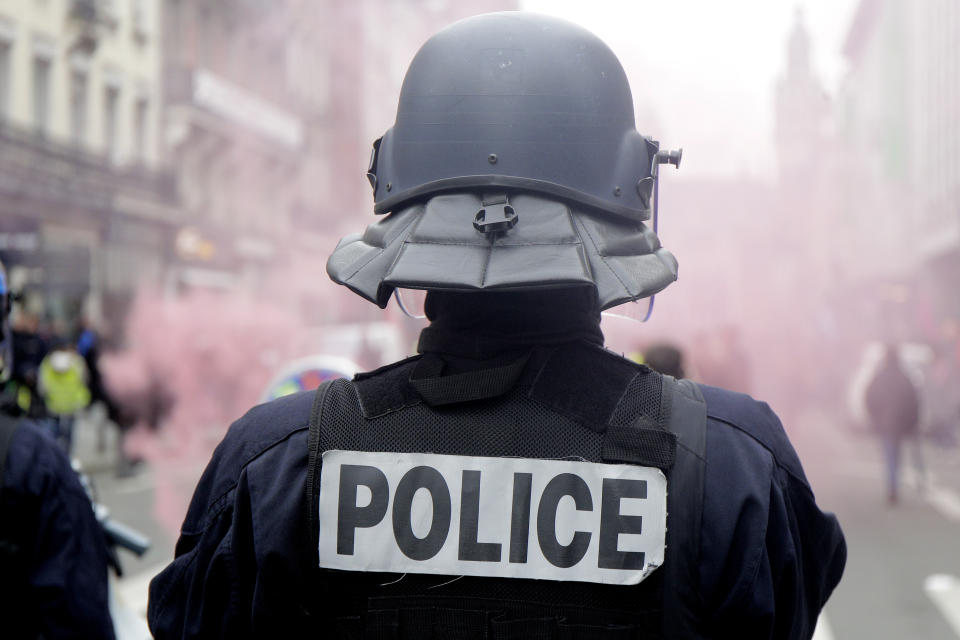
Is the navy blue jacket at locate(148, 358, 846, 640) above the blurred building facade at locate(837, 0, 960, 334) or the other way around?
the other way around

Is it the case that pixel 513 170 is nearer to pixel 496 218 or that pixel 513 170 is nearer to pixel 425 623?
pixel 496 218

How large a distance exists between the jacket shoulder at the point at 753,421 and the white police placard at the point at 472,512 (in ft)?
0.42

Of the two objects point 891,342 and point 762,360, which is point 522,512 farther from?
point 762,360

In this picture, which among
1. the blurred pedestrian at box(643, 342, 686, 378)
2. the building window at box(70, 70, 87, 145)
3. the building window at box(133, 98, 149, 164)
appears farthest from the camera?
the building window at box(133, 98, 149, 164)

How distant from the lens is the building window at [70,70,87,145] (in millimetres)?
23344

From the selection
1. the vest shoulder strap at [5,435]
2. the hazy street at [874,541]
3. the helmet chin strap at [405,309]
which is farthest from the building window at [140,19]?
the helmet chin strap at [405,309]

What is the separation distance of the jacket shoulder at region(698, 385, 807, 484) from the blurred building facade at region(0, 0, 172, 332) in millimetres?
16660

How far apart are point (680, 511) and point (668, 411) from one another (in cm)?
13

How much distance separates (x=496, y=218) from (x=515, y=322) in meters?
0.15

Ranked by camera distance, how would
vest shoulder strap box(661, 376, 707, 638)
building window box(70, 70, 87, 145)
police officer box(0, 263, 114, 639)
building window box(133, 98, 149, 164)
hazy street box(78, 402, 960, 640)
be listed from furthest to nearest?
building window box(133, 98, 149, 164)
building window box(70, 70, 87, 145)
hazy street box(78, 402, 960, 640)
police officer box(0, 263, 114, 639)
vest shoulder strap box(661, 376, 707, 638)

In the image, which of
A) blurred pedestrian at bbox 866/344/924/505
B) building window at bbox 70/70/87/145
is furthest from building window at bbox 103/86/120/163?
blurred pedestrian at bbox 866/344/924/505

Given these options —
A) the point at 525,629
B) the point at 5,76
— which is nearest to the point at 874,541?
the point at 525,629

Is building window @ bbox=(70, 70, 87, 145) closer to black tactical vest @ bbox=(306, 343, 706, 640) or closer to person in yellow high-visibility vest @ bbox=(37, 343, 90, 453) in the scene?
person in yellow high-visibility vest @ bbox=(37, 343, 90, 453)

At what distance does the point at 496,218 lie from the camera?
160 centimetres
